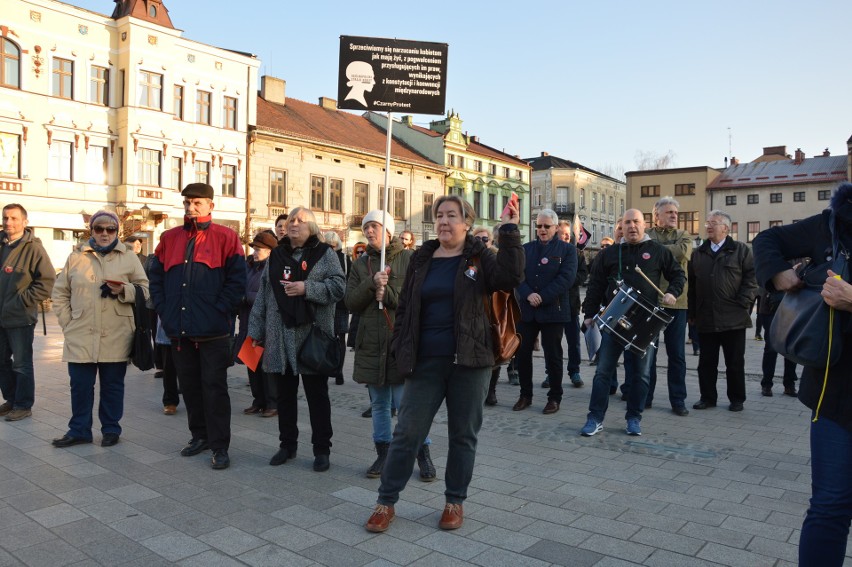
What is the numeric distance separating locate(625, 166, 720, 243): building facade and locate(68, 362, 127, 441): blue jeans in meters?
62.9

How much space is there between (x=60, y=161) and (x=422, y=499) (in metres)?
31.3

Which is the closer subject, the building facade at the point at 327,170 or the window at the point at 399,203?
the building facade at the point at 327,170

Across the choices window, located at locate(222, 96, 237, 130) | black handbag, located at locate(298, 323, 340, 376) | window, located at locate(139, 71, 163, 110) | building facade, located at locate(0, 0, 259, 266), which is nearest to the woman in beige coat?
black handbag, located at locate(298, 323, 340, 376)

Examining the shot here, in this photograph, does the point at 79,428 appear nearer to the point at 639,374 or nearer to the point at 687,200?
the point at 639,374

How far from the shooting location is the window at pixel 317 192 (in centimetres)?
4112

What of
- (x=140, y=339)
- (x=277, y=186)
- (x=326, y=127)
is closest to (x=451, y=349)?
(x=140, y=339)

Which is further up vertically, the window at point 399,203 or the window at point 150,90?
the window at point 150,90

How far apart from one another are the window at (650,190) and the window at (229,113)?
4380cm

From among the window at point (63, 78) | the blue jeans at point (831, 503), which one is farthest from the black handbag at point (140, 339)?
the window at point (63, 78)

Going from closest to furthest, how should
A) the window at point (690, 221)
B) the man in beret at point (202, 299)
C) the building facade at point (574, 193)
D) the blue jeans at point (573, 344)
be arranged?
the man in beret at point (202, 299)
the blue jeans at point (573, 344)
the window at point (690, 221)
the building facade at point (574, 193)

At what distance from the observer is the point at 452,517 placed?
4172 millimetres

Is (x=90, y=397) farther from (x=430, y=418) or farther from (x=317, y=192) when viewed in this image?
(x=317, y=192)

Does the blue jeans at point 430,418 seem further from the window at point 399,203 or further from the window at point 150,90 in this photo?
the window at point 399,203

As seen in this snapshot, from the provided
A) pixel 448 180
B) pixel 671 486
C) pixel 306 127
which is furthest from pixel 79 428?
pixel 448 180
